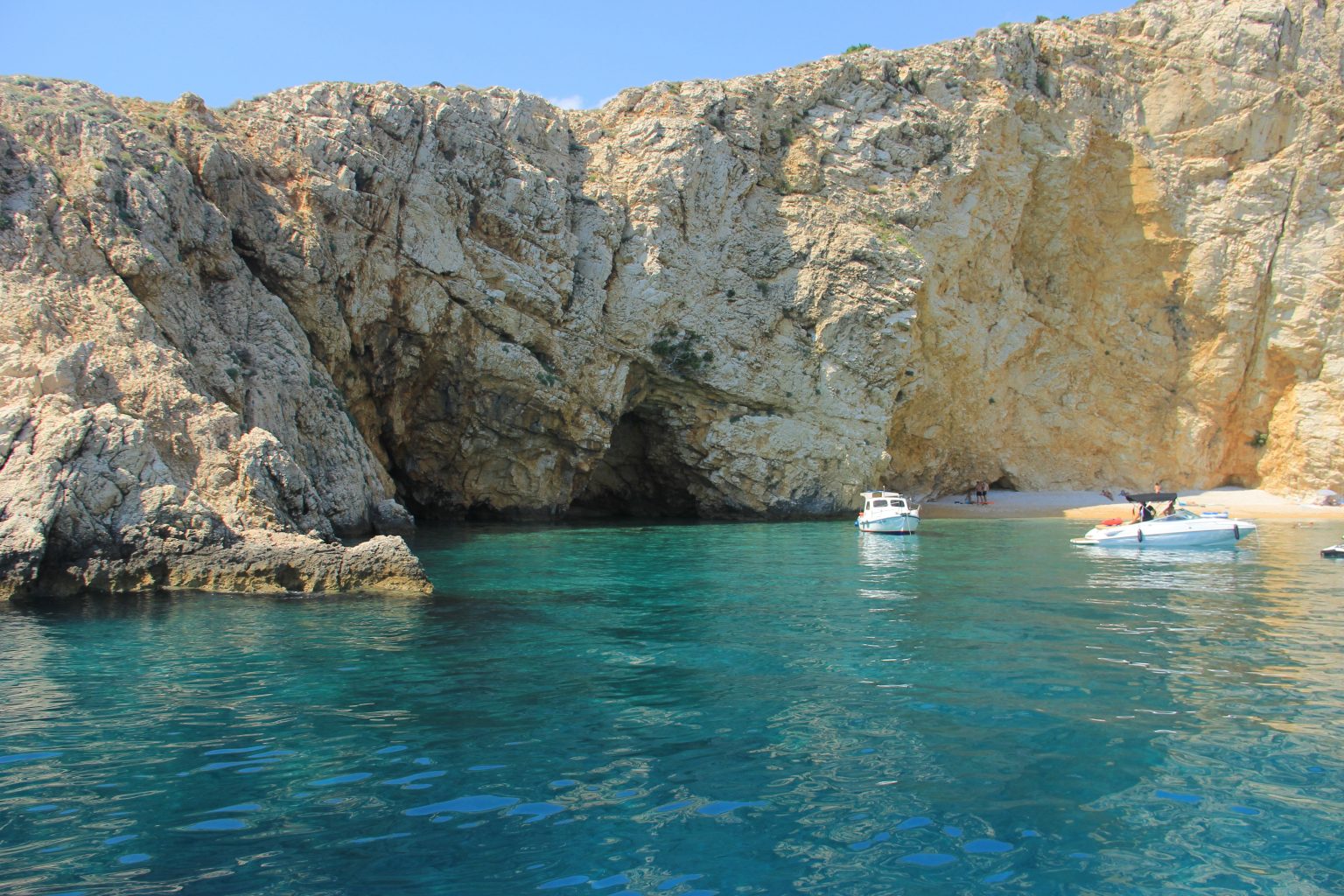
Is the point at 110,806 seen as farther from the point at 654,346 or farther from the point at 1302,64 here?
the point at 1302,64

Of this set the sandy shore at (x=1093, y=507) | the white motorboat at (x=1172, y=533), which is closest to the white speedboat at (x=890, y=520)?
the white motorboat at (x=1172, y=533)

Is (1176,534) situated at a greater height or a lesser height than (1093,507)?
lesser

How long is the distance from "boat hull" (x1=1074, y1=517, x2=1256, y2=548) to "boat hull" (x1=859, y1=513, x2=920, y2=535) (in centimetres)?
554

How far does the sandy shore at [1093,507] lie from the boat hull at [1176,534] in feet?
35.4

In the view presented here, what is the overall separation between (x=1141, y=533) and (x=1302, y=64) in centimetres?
3049

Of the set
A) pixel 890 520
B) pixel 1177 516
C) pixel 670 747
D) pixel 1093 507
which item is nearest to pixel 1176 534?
pixel 1177 516

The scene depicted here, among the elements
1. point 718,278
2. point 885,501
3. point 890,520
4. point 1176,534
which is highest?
point 718,278

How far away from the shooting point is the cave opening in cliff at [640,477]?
126ft

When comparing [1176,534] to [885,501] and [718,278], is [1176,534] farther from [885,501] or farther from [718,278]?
[718,278]

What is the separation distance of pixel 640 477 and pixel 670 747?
33131 mm

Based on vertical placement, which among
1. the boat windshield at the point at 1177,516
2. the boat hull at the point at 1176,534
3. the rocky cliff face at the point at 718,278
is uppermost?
the rocky cliff face at the point at 718,278

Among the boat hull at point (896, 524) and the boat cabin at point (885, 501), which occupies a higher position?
the boat cabin at point (885, 501)

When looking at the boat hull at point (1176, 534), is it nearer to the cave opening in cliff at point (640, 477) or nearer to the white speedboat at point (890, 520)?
the white speedboat at point (890, 520)

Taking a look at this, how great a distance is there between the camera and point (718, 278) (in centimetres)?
3709
